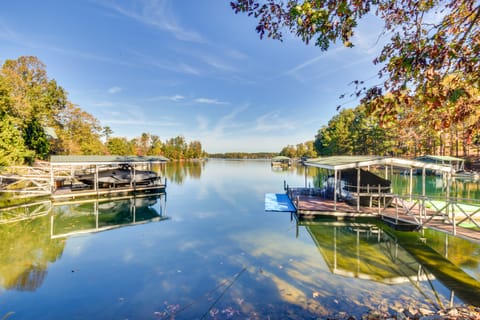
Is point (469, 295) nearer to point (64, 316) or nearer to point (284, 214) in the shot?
point (284, 214)

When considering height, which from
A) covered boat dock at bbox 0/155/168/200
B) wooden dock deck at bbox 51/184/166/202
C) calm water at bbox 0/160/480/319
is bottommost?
calm water at bbox 0/160/480/319

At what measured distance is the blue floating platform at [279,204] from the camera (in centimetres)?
1219

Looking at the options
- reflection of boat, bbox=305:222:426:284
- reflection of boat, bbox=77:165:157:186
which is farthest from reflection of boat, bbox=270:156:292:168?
reflection of boat, bbox=305:222:426:284

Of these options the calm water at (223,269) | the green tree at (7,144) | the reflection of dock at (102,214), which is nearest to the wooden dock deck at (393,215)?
the calm water at (223,269)

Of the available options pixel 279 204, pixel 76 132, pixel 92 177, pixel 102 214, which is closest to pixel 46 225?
pixel 102 214

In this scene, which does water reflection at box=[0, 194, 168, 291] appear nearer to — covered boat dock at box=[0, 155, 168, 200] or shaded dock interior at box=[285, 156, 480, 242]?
covered boat dock at box=[0, 155, 168, 200]

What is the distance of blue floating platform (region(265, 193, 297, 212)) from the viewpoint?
1219 centimetres

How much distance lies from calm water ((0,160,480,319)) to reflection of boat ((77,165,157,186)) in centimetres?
686

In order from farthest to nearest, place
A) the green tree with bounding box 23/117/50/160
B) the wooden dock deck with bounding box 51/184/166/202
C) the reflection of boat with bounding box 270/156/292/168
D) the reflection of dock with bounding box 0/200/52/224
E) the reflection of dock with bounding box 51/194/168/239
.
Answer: the reflection of boat with bounding box 270/156/292/168 < the green tree with bounding box 23/117/50/160 < the wooden dock deck with bounding box 51/184/166/202 < the reflection of dock with bounding box 0/200/52/224 < the reflection of dock with bounding box 51/194/168/239

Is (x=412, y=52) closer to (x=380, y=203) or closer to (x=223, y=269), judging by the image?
(x=223, y=269)

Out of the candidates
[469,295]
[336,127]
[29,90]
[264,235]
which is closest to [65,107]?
[29,90]

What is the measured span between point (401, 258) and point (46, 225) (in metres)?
13.2

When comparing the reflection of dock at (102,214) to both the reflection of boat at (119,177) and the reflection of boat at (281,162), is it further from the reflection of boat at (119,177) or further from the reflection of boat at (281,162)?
the reflection of boat at (281,162)

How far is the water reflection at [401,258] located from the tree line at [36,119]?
19569 mm
